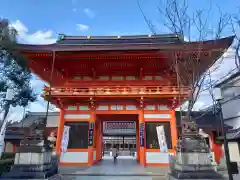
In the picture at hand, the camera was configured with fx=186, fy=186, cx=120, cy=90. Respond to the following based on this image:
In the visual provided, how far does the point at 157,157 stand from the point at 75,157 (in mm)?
6168

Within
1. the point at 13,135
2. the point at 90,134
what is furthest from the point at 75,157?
the point at 13,135

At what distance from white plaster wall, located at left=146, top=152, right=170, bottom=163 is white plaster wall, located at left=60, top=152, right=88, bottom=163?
473 centimetres

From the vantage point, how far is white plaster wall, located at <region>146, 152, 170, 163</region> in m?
13.8

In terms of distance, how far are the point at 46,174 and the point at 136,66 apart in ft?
33.8

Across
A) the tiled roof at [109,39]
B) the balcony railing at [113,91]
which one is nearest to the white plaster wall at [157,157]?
the balcony railing at [113,91]

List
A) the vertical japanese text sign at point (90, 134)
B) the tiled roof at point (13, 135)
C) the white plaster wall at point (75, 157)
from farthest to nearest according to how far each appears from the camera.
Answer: the tiled roof at point (13, 135)
the vertical japanese text sign at point (90, 134)
the white plaster wall at point (75, 157)

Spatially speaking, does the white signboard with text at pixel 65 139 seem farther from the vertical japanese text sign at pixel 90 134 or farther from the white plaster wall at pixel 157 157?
the white plaster wall at pixel 157 157

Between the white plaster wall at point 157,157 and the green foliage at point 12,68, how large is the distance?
9349 mm

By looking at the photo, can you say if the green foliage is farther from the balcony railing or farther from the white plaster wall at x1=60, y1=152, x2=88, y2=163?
the white plaster wall at x1=60, y1=152, x2=88, y2=163

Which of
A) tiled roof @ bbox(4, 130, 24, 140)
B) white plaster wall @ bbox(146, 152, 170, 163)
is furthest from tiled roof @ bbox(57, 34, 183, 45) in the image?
white plaster wall @ bbox(146, 152, 170, 163)

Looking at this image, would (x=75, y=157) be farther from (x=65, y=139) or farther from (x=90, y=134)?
(x=90, y=134)

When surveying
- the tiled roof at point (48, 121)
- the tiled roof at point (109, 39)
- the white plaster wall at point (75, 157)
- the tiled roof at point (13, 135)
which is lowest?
the white plaster wall at point (75, 157)

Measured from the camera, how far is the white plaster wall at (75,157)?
1395 cm

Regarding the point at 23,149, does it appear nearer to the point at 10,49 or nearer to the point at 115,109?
the point at 10,49
